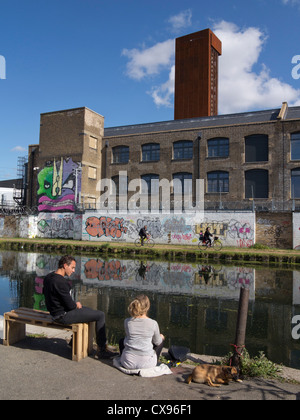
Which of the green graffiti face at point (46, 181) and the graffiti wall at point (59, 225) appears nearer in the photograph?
the graffiti wall at point (59, 225)

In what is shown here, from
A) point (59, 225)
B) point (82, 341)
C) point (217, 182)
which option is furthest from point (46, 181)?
point (82, 341)

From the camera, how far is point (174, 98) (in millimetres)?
58406

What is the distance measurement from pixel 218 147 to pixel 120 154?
9672 millimetres

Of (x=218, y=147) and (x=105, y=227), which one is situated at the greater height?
(x=218, y=147)

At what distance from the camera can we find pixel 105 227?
28266 millimetres

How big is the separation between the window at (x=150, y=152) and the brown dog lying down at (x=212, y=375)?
28.3 meters

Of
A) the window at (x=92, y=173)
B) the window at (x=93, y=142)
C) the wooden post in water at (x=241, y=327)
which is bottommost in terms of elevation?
the wooden post in water at (x=241, y=327)

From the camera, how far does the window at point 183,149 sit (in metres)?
30.4

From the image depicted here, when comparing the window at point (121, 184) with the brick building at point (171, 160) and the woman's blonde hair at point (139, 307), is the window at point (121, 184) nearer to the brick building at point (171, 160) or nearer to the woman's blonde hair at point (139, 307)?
the brick building at point (171, 160)

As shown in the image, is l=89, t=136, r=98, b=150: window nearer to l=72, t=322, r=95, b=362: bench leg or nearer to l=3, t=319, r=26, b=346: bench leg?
l=3, t=319, r=26, b=346: bench leg

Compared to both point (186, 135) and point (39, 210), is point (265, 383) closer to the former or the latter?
point (186, 135)

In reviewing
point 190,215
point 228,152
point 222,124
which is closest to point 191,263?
point 190,215

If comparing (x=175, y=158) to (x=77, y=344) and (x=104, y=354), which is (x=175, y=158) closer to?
(x=104, y=354)

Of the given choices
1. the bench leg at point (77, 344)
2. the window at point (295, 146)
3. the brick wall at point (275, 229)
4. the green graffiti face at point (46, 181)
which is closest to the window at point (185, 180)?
the brick wall at point (275, 229)
